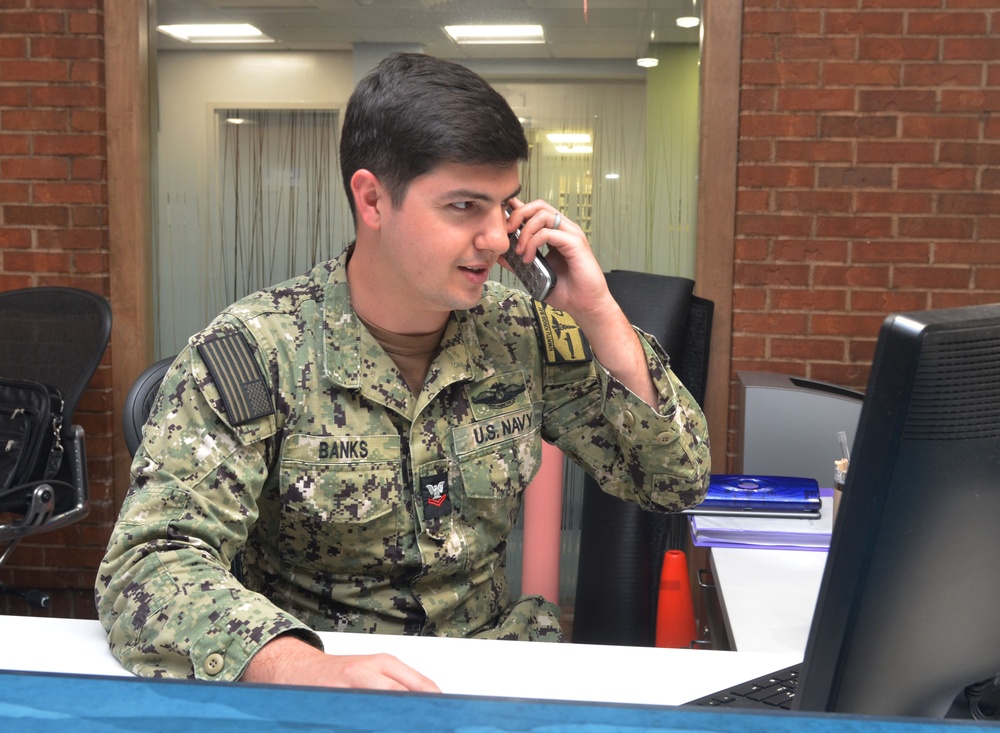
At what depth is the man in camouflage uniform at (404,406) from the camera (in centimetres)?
127

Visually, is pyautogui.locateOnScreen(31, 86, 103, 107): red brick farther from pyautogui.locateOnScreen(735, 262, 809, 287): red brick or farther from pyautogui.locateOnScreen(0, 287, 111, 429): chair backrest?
pyautogui.locateOnScreen(735, 262, 809, 287): red brick

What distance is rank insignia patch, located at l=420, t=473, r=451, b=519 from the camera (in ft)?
4.52

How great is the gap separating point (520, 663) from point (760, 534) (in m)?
0.75

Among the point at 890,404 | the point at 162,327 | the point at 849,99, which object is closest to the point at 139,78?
the point at 162,327

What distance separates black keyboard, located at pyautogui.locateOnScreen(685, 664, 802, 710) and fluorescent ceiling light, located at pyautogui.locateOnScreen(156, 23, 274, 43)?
117 inches

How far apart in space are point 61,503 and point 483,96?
2221 mm

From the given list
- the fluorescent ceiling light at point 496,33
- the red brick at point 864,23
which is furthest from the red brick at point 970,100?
the fluorescent ceiling light at point 496,33

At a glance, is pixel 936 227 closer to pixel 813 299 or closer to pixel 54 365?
pixel 813 299

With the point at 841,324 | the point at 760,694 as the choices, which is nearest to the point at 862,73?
the point at 841,324

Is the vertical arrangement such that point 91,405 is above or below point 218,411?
below

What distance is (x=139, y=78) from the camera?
335 cm

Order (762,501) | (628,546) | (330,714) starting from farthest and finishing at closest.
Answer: (628,546), (762,501), (330,714)

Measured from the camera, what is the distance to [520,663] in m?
1.06

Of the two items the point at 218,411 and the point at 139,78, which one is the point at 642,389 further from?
the point at 139,78
